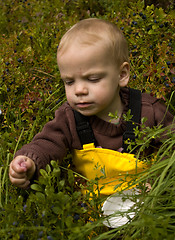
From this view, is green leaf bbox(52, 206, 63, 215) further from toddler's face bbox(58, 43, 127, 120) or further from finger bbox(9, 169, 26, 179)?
toddler's face bbox(58, 43, 127, 120)

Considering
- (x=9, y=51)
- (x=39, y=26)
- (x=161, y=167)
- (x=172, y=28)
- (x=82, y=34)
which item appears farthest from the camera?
(x=39, y=26)

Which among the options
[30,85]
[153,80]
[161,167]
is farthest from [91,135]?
[30,85]

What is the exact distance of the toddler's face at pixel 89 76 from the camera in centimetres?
230

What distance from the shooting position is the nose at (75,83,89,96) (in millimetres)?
2318

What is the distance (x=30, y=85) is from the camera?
11.4 ft

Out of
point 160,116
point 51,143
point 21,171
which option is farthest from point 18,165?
point 160,116

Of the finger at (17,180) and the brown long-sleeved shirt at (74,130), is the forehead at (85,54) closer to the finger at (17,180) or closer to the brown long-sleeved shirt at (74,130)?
the brown long-sleeved shirt at (74,130)

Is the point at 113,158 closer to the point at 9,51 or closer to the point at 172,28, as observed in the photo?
→ the point at 172,28

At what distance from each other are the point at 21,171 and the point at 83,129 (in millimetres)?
585

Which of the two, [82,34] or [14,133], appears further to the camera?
[14,133]

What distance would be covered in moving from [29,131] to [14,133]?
0.14m

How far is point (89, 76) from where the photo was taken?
2336 millimetres

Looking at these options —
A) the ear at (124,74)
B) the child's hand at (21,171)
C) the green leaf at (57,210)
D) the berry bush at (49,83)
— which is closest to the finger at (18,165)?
the child's hand at (21,171)

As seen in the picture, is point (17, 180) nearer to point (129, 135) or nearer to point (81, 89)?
point (81, 89)
